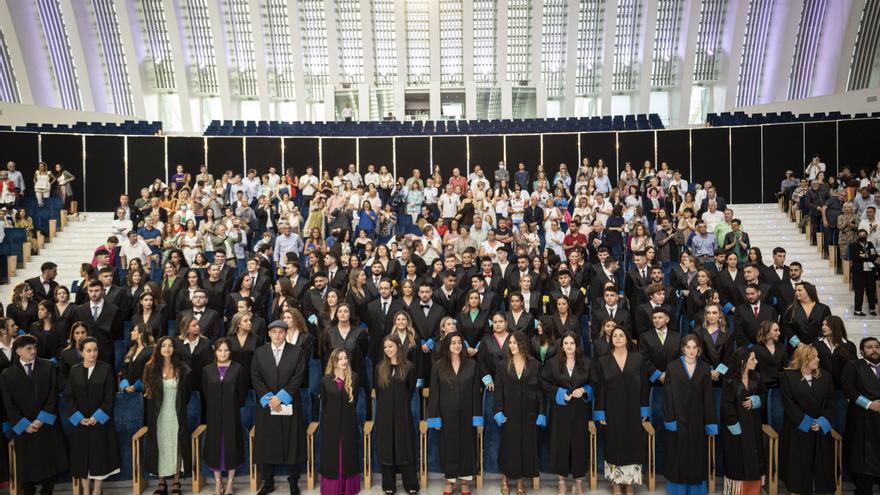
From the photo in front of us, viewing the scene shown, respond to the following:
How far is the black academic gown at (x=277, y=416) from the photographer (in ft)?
23.2

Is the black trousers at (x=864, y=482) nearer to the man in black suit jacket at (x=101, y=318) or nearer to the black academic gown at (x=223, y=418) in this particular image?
the black academic gown at (x=223, y=418)

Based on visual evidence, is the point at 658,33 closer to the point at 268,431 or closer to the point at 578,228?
the point at 578,228

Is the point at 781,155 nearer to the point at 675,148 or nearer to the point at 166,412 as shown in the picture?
the point at 675,148

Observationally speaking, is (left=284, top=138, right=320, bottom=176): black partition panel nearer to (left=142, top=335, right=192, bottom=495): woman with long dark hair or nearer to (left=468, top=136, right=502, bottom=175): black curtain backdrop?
(left=468, top=136, right=502, bottom=175): black curtain backdrop

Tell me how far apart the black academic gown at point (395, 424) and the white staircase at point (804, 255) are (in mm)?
6626

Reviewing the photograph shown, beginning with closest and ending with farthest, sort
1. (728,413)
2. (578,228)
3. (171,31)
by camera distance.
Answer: (728,413)
(578,228)
(171,31)

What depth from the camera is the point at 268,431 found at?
710cm

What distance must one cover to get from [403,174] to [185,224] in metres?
8.34

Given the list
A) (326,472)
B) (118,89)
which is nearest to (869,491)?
(326,472)

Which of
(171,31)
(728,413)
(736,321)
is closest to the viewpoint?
(728,413)

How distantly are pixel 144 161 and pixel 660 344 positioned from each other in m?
15.7

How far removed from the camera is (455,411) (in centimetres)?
714

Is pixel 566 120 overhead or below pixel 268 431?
overhead

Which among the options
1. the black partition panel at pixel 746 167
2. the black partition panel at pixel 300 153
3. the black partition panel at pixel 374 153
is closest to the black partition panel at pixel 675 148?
the black partition panel at pixel 746 167
